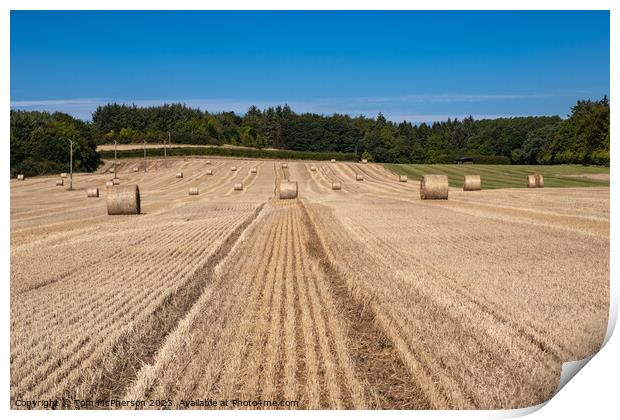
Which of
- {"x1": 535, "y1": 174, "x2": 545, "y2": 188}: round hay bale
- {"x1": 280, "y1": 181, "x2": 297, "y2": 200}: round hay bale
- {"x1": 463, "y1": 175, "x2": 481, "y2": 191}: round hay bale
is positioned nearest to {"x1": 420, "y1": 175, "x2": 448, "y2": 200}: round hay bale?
{"x1": 280, "y1": 181, "x2": 297, "y2": 200}: round hay bale

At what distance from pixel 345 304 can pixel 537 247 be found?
7409 millimetres

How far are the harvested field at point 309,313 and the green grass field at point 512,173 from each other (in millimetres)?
12485

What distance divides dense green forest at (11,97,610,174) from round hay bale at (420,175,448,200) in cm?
541

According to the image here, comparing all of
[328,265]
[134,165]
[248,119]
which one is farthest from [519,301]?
[248,119]

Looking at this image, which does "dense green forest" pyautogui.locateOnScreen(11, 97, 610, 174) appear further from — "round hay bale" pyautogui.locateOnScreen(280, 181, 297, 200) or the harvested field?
"round hay bale" pyautogui.locateOnScreen(280, 181, 297, 200)

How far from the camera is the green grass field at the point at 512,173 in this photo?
32.9 m

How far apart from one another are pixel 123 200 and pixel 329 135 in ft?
147

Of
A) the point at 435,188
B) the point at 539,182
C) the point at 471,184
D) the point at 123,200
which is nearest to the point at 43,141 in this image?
the point at 123,200

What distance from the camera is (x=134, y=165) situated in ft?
202

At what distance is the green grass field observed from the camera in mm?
32906

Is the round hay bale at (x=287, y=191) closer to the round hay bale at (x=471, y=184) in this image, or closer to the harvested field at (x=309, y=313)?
the round hay bale at (x=471, y=184)

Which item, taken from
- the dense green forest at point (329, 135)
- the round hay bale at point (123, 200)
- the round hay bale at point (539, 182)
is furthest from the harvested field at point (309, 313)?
the round hay bale at point (539, 182)

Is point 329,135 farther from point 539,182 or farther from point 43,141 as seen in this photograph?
point 43,141

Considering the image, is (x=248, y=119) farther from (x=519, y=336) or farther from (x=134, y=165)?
A: (x=519, y=336)
